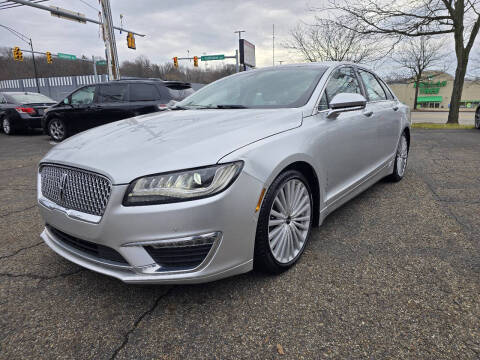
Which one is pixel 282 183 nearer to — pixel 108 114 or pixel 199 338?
pixel 199 338

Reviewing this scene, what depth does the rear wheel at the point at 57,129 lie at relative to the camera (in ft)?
29.2

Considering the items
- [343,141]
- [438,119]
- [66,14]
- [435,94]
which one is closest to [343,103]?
[343,141]

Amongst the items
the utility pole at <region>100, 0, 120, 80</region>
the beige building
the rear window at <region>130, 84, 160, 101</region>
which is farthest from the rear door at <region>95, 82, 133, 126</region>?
the beige building

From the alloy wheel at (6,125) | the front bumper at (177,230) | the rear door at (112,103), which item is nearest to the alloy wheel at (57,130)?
the rear door at (112,103)

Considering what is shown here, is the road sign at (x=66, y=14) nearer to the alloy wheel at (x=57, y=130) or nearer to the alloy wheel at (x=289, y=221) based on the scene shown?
the alloy wheel at (x=57, y=130)

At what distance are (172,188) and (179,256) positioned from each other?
36 centimetres

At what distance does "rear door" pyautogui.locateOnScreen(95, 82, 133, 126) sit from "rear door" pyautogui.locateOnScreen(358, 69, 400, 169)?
5.70 metres

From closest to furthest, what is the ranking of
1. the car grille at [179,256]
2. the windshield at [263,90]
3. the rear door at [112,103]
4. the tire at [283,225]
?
the car grille at [179,256] → the tire at [283,225] → the windshield at [263,90] → the rear door at [112,103]

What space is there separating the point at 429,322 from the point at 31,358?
198 cm

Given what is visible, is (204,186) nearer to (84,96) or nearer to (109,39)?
(84,96)

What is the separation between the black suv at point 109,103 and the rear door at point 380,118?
15.5 feet

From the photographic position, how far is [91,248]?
6.22 ft

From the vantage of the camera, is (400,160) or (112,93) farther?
(112,93)

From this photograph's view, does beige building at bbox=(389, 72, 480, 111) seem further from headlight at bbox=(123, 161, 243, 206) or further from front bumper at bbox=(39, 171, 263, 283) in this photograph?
headlight at bbox=(123, 161, 243, 206)
